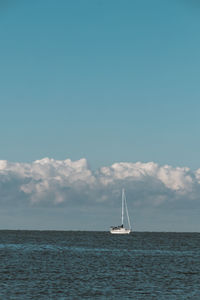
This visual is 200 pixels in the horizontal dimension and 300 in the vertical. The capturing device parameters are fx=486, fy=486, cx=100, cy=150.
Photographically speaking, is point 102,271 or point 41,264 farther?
point 41,264

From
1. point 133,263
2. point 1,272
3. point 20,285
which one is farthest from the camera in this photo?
point 133,263

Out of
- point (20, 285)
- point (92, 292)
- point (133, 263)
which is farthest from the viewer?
point (133, 263)

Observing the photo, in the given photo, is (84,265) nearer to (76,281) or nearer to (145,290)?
(76,281)

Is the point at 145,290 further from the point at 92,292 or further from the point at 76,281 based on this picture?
the point at 76,281

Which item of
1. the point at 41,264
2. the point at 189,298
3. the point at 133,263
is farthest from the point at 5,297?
the point at 133,263

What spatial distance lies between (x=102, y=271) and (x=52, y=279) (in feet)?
40.1

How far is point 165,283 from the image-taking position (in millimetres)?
59875

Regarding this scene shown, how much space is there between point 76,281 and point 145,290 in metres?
10.2

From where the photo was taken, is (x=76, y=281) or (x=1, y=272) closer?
(x=76, y=281)

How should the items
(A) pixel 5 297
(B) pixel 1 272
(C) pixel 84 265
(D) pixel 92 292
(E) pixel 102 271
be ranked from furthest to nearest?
(C) pixel 84 265 → (E) pixel 102 271 → (B) pixel 1 272 → (D) pixel 92 292 → (A) pixel 5 297

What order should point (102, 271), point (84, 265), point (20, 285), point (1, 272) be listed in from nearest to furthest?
point (20, 285) → point (1, 272) → point (102, 271) → point (84, 265)

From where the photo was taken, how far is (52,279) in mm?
61719

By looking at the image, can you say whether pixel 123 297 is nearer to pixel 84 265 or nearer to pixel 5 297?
pixel 5 297

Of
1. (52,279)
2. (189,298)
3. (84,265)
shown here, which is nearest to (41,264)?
(84,265)
